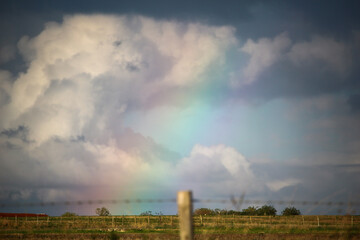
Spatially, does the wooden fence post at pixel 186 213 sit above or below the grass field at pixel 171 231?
above

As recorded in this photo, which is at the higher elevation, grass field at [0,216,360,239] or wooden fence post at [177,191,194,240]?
wooden fence post at [177,191,194,240]

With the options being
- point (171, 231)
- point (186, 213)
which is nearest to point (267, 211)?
point (171, 231)

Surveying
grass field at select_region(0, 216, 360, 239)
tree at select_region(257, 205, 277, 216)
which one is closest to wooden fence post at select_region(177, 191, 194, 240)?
grass field at select_region(0, 216, 360, 239)

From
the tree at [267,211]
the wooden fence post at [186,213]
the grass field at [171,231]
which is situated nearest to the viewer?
the wooden fence post at [186,213]

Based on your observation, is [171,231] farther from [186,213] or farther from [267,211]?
[267,211]

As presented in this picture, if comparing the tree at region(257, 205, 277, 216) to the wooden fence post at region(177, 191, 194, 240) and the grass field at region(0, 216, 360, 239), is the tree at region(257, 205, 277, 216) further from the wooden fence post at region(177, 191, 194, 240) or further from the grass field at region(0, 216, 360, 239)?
the wooden fence post at region(177, 191, 194, 240)

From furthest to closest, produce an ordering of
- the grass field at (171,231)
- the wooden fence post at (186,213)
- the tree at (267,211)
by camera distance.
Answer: the tree at (267,211) → the grass field at (171,231) → the wooden fence post at (186,213)

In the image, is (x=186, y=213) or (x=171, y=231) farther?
(x=171, y=231)

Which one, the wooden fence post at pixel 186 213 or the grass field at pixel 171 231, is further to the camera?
the grass field at pixel 171 231

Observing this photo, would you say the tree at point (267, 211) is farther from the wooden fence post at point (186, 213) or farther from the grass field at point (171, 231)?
the wooden fence post at point (186, 213)

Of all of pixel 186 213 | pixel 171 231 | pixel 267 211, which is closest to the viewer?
pixel 186 213

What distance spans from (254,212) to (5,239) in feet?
246

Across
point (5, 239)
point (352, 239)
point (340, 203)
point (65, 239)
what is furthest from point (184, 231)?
point (5, 239)

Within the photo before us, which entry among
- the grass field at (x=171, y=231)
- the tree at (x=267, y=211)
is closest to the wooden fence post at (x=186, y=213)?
the grass field at (x=171, y=231)
